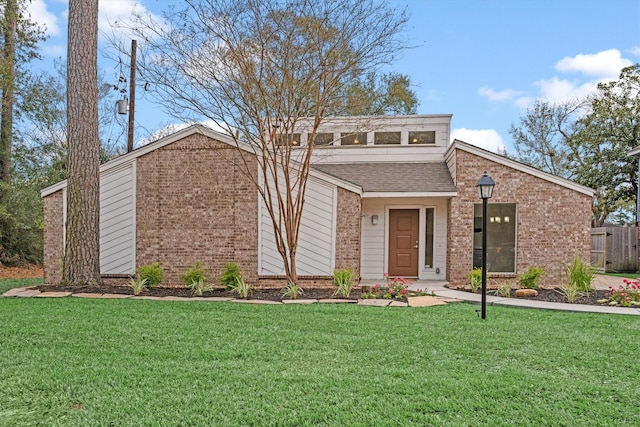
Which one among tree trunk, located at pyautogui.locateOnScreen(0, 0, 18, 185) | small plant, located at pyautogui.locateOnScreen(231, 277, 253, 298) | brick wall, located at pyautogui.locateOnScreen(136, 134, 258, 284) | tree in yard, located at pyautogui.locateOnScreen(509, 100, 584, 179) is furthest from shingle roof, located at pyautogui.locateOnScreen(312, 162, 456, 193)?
tree in yard, located at pyautogui.locateOnScreen(509, 100, 584, 179)

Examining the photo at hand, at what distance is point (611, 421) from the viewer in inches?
103

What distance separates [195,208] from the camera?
8.75m

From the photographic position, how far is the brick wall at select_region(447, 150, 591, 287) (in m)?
9.12

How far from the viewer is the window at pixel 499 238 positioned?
9.41 metres

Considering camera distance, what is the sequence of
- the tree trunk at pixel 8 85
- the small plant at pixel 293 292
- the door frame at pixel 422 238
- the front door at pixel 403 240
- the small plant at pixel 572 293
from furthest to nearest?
the tree trunk at pixel 8 85, the front door at pixel 403 240, the door frame at pixel 422 238, the small plant at pixel 293 292, the small plant at pixel 572 293

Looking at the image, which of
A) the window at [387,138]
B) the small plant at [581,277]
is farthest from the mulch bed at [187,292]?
the window at [387,138]

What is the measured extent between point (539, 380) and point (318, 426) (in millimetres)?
1919

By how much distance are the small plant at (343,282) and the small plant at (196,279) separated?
8.06 feet

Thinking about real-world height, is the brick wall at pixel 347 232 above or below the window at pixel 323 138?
below

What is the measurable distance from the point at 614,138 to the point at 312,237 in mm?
14851

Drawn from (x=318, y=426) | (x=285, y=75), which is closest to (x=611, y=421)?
(x=318, y=426)

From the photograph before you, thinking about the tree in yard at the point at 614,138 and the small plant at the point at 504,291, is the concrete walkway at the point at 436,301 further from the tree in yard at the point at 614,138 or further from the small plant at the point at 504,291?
the tree in yard at the point at 614,138

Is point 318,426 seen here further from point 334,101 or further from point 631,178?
point 631,178

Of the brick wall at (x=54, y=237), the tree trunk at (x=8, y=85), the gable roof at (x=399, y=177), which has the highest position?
the tree trunk at (x=8, y=85)
